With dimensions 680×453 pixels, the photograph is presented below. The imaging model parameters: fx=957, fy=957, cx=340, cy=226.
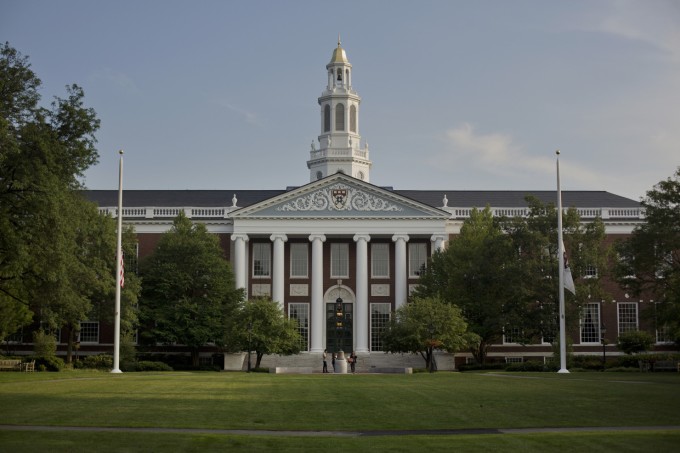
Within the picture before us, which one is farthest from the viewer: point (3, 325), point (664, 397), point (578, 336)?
point (578, 336)

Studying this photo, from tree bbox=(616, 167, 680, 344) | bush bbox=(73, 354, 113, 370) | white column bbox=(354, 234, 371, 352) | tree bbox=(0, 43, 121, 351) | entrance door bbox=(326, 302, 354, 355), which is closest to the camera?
tree bbox=(0, 43, 121, 351)

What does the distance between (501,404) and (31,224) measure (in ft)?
77.4

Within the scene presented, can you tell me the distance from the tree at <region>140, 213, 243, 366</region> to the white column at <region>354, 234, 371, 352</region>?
1122cm

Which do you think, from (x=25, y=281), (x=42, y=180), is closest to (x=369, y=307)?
(x=25, y=281)

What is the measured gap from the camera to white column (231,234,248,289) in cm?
8144

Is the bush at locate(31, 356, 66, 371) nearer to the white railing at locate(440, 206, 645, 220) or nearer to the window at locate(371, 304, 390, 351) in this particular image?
the window at locate(371, 304, 390, 351)

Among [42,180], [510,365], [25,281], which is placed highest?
[42,180]

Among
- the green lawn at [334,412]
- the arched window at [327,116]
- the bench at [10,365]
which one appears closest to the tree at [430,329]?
the bench at [10,365]

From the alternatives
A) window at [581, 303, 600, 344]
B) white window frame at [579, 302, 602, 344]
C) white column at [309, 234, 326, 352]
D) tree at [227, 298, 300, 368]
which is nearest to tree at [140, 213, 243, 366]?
Result: tree at [227, 298, 300, 368]

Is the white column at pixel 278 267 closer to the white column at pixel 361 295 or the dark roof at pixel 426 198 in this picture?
the white column at pixel 361 295

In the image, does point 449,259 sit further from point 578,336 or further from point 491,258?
point 578,336

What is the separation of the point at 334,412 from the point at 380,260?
56767 millimetres

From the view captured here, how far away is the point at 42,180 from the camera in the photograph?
4134cm

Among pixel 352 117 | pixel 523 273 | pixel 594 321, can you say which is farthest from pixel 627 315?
pixel 352 117
